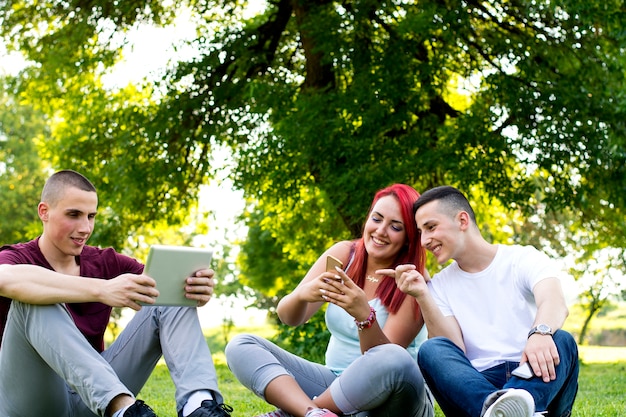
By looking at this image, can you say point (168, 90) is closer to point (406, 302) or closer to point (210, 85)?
point (210, 85)

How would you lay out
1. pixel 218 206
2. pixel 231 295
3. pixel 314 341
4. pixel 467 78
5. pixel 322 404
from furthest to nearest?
pixel 231 295 < pixel 218 206 < pixel 467 78 < pixel 314 341 < pixel 322 404

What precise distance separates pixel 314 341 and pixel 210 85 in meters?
4.46

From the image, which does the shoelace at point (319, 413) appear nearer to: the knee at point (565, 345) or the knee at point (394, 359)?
the knee at point (394, 359)

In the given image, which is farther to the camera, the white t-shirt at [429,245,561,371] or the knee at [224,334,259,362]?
the knee at [224,334,259,362]

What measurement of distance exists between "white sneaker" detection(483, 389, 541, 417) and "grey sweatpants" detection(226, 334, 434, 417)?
0.48 meters

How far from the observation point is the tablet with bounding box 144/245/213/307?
148 inches

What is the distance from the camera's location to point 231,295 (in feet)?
90.2

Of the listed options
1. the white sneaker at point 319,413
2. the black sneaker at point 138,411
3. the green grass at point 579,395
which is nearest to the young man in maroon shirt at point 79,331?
the black sneaker at point 138,411

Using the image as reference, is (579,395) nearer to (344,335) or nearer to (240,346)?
(344,335)

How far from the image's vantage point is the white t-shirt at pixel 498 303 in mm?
3957

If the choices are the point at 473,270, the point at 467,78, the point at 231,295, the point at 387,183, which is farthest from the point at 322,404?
the point at 231,295

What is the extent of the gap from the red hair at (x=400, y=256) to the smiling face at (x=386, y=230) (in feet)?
0.09

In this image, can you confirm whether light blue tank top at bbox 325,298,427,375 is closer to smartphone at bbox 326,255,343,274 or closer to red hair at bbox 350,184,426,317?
red hair at bbox 350,184,426,317

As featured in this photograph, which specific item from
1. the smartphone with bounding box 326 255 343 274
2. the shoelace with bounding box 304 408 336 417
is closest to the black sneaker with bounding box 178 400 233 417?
the shoelace with bounding box 304 408 336 417
